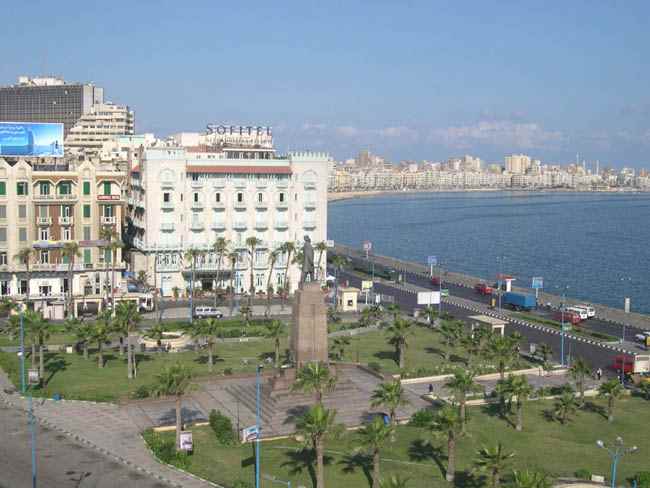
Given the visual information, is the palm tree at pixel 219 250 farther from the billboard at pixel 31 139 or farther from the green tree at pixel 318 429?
the green tree at pixel 318 429

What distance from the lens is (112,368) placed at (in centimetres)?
6366

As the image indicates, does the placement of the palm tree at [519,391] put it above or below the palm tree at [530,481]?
below

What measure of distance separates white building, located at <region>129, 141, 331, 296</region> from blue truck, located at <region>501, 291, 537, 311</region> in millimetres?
22021

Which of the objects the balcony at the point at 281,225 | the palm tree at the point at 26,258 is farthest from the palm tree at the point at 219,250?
the palm tree at the point at 26,258

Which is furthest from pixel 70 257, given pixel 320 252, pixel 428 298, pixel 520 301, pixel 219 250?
pixel 520 301

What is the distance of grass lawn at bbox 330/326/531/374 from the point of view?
65750mm

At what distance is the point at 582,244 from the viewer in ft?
649

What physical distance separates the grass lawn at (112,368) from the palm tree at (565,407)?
22658 millimetres

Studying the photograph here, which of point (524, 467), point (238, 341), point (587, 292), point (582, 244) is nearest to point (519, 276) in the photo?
point (587, 292)

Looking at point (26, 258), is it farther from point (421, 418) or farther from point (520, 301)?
point (520, 301)

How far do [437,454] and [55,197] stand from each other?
5884 cm

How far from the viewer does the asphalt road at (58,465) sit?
132 ft

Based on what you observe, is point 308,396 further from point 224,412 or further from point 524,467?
point 524,467

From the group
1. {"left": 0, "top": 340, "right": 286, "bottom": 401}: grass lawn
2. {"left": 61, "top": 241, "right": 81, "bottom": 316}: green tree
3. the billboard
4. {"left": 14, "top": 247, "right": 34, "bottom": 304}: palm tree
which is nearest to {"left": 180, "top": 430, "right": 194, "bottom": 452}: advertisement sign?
{"left": 0, "top": 340, "right": 286, "bottom": 401}: grass lawn
